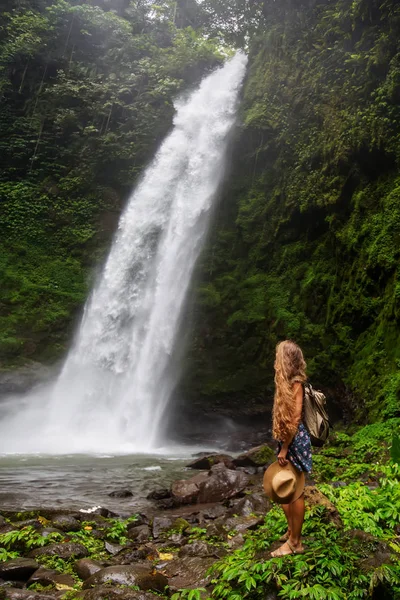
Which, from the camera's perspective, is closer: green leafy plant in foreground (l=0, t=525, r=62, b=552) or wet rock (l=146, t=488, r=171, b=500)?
green leafy plant in foreground (l=0, t=525, r=62, b=552)

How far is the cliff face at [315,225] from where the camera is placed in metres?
9.84

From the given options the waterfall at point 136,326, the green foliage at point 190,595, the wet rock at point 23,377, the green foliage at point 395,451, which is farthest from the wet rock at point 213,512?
the wet rock at point 23,377

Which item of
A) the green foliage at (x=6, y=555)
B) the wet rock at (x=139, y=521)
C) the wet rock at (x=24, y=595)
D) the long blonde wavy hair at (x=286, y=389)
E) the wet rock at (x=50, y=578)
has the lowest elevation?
the green foliage at (x=6, y=555)

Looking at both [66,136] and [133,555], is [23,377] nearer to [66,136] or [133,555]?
[133,555]

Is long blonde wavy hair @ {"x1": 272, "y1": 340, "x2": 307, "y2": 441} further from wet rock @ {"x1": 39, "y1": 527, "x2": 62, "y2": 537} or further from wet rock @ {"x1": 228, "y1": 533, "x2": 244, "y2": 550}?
wet rock @ {"x1": 39, "y1": 527, "x2": 62, "y2": 537}

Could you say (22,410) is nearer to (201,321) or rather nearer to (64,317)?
(64,317)

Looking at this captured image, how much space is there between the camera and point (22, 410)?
12984 mm

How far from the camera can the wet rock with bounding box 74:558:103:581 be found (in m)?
3.50

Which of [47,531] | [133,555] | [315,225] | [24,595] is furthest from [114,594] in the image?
[315,225]

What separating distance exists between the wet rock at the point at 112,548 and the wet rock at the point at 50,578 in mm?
659

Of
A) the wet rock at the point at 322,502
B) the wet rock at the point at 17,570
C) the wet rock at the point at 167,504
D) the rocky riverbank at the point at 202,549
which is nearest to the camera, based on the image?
the rocky riverbank at the point at 202,549

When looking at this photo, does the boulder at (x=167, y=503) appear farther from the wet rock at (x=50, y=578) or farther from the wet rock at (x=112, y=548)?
the wet rock at (x=50, y=578)

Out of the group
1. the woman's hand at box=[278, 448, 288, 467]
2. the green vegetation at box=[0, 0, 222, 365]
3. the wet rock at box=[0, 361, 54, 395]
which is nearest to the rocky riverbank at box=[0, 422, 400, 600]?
the woman's hand at box=[278, 448, 288, 467]

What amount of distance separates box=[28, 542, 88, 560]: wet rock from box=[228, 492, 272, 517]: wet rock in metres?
1.81
